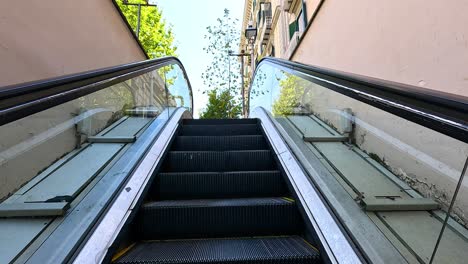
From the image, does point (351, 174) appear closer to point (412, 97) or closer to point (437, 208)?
point (437, 208)

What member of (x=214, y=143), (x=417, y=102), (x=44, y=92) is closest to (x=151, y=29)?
(x=214, y=143)

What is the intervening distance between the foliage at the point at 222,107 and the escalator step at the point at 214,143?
8.76 m

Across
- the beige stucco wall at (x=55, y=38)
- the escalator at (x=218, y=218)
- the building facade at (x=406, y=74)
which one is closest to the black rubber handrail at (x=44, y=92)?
the escalator at (x=218, y=218)

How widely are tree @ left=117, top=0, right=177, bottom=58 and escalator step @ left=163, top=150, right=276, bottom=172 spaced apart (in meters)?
8.97

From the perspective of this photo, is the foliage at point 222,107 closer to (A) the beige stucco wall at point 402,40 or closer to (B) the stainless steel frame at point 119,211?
(A) the beige stucco wall at point 402,40

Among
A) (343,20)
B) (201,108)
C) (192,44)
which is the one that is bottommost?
(201,108)

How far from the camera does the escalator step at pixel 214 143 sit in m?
3.08

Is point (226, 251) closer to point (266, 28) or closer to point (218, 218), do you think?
point (218, 218)

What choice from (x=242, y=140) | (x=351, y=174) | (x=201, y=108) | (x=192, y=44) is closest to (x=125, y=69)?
(x=242, y=140)

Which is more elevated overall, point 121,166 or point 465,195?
point 465,195

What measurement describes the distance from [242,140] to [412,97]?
7.11 ft

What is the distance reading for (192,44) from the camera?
1493cm

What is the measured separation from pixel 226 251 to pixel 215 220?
300 mm

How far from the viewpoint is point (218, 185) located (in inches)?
89.4
